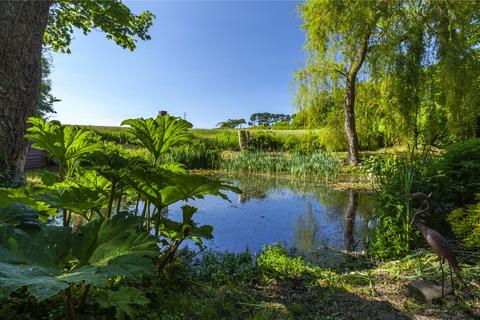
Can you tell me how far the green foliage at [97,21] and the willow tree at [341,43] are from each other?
5788 millimetres

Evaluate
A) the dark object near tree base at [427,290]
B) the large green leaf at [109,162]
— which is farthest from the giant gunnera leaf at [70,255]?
the dark object near tree base at [427,290]

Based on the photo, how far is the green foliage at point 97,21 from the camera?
628 centimetres

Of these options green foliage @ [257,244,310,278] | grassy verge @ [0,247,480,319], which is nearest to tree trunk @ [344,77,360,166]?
grassy verge @ [0,247,480,319]

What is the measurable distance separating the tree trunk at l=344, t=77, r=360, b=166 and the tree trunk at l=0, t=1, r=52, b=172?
389 inches

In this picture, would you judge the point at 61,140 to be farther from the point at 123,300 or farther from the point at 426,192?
the point at 426,192

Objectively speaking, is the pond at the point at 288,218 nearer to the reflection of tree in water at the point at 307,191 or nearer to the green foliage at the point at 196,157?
the reflection of tree in water at the point at 307,191

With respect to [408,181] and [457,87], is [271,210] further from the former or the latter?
[457,87]

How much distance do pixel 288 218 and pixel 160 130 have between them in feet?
11.1

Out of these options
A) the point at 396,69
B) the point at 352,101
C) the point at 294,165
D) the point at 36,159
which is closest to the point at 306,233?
the point at 396,69

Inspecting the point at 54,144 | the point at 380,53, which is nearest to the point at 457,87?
the point at 380,53

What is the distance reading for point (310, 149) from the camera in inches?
553

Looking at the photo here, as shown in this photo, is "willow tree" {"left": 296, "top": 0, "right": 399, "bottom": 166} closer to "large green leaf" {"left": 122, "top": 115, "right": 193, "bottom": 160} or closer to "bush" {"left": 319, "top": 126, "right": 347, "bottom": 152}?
"bush" {"left": 319, "top": 126, "right": 347, "bottom": 152}

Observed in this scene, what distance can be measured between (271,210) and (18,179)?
12.9 ft

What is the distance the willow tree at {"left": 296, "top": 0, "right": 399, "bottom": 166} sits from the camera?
364 inches
